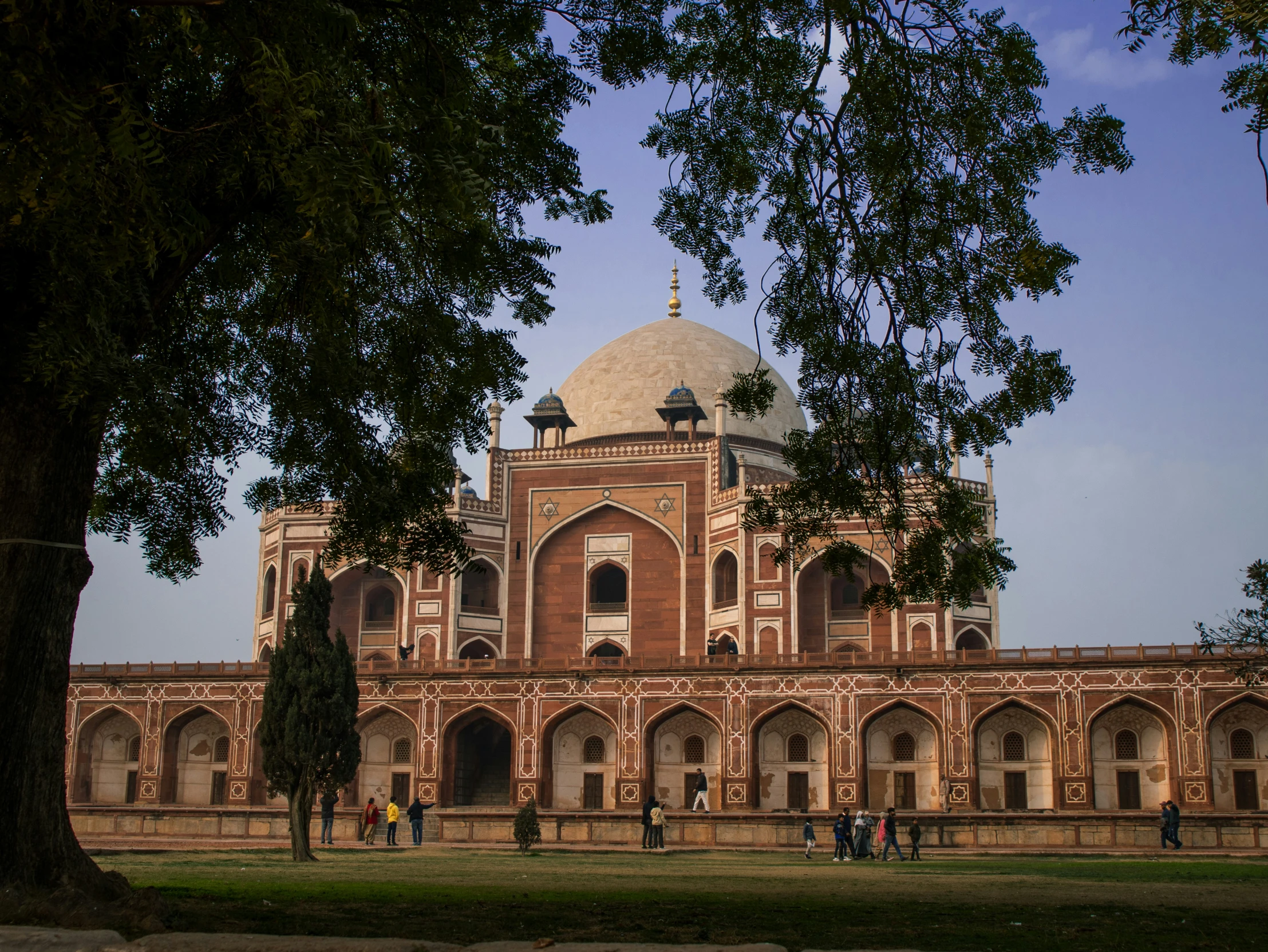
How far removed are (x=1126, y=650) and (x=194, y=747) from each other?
73.0 ft

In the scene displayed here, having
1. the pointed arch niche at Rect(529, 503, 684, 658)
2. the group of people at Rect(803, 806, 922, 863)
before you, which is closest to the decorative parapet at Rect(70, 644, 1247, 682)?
the pointed arch niche at Rect(529, 503, 684, 658)

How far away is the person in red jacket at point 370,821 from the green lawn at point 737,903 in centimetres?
919

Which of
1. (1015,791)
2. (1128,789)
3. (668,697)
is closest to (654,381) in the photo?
(668,697)

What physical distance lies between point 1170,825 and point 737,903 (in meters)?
16.5

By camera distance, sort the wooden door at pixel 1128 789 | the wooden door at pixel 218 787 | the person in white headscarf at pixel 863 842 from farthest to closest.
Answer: the wooden door at pixel 218 787 → the wooden door at pixel 1128 789 → the person in white headscarf at pixel 863 842

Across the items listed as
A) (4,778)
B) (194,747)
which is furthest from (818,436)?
(194,747)

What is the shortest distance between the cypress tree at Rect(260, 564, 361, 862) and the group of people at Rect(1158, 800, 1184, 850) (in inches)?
531

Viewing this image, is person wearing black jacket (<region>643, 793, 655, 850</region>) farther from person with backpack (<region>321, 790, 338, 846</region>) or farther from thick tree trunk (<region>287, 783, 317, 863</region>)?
thick tree trunk (<region>287, 783, 317, 863</region>)

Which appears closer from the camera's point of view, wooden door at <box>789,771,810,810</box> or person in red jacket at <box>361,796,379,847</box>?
person in red jacket at <box>361,796,379,847</box>

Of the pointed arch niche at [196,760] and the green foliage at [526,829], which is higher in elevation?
the pointed arch niche at [196,760]

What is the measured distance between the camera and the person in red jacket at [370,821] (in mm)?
25141

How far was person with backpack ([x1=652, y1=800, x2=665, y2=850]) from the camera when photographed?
2216 centimetres

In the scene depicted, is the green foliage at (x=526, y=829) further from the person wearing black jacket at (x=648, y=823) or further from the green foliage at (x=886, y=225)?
the green foliage at (x=886, y=225)

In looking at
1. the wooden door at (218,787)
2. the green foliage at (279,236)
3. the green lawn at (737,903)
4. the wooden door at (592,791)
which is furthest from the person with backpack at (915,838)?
the wooden door at (218,787)
